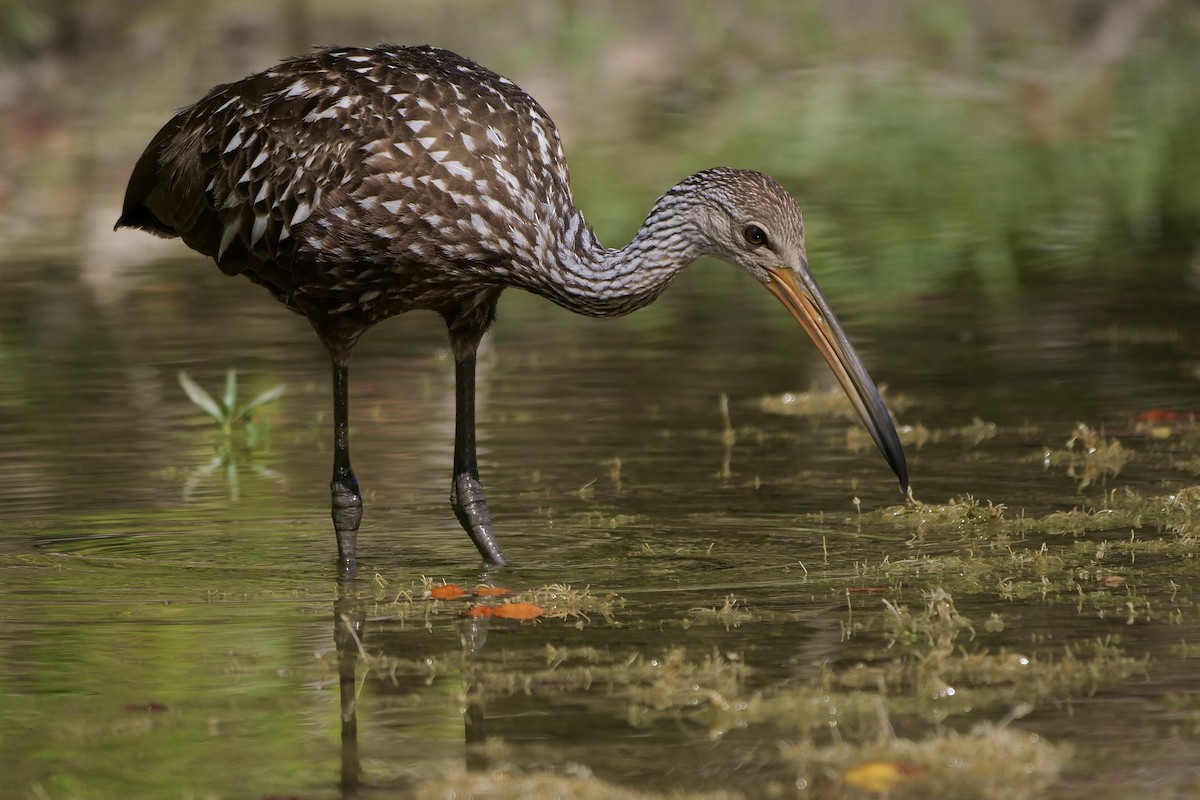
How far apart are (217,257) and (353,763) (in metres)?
3.83

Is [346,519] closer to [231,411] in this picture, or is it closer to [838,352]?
[838,352]

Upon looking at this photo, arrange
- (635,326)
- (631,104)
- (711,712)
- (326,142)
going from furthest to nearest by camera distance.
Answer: (631,104), (635,326), (326,142), (711,712)

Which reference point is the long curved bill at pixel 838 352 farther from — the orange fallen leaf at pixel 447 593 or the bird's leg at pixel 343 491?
the bird's leg at pixel 343 491

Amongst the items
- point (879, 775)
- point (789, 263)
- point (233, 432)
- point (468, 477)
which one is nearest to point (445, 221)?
point (468, 477)

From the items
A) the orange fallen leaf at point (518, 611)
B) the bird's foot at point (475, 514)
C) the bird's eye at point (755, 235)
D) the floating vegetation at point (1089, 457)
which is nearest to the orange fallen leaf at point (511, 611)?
the orange fallen leaf at point (518, 611)

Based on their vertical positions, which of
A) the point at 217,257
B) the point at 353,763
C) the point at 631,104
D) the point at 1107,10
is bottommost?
the point at 353,763

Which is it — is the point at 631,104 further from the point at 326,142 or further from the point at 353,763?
the point at 353,763

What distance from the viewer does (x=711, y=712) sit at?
5.66m

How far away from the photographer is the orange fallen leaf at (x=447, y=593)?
719cm

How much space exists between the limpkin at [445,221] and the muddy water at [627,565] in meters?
0.60

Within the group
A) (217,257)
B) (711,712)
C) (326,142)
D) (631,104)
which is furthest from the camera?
(631,104)

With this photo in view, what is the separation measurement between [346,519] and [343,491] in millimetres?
150

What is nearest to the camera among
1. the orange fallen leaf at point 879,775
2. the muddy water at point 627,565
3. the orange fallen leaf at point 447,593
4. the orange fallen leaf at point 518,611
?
the orange fallen leaf at point 879,775

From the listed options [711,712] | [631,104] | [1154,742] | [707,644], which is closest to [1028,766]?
[1154,742]
